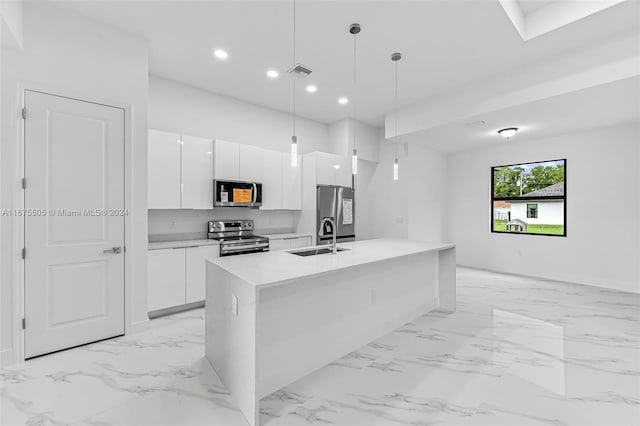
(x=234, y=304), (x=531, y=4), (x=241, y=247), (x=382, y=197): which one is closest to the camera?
(x=234, y=304)

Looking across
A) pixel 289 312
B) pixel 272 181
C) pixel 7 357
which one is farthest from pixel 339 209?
pixel 7 357

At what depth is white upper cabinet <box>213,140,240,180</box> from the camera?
3943 mm

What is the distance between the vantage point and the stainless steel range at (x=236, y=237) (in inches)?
152

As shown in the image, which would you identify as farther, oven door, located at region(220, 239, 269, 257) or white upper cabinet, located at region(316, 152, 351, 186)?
white upper cabinet, located at region(316, 152, 351, 186)

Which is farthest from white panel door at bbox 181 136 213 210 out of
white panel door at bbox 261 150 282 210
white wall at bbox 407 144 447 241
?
white wall at bbox 407 144 447 241

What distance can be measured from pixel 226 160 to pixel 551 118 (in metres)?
4.75

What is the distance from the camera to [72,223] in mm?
2621

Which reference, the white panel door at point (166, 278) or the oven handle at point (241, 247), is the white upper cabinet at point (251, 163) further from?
the white panel door at point (166, 278)

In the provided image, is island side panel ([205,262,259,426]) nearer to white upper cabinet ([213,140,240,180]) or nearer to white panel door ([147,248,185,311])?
white panel door ([147,248,185,311])

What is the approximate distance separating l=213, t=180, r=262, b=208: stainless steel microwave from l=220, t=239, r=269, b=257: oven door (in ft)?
1.91

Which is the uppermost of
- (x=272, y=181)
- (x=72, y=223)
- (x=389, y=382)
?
(x=272, y=181)

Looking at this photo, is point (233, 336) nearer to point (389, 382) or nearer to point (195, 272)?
point (389, 382)

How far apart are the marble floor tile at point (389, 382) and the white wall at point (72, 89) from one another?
0.58 meters

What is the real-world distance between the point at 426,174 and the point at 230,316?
211 inches
